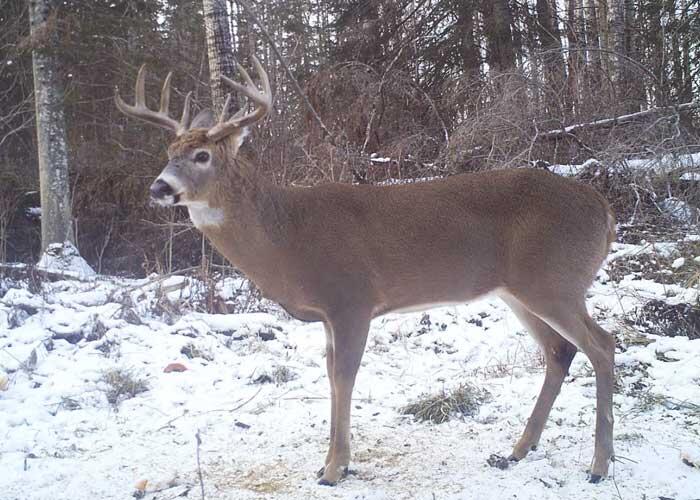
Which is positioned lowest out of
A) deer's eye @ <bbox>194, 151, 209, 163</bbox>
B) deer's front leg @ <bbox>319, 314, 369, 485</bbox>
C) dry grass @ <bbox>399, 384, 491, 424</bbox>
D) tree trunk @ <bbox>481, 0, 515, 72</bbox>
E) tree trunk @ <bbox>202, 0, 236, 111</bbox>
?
dry grass @ <bbox>399, 384, 491, 424</bbox>

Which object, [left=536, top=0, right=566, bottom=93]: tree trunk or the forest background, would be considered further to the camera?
[left=536, top=0, right=566, bottom=93]: tree trunk

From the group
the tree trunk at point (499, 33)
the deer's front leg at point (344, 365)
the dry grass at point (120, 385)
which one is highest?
the tree trunk at point (499, 33)

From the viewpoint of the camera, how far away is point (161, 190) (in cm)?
350

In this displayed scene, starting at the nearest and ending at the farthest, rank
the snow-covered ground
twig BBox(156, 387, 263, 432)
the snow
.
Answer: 1. the snow-covered ground
2. twig BBox(156, 387, 263, 432)
3. the snow

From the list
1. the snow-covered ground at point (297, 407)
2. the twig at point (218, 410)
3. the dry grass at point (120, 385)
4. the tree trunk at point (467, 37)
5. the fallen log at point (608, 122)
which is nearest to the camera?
the snow-covered ground at point (297, 407)

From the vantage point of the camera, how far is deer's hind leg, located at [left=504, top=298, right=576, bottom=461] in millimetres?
3666

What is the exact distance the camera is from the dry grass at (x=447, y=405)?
4.18m

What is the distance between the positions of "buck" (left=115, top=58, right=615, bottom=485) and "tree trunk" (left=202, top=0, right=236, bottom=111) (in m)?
3.57

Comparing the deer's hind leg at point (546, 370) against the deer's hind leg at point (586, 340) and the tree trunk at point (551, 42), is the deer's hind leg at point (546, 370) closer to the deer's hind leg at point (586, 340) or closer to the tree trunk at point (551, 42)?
the deer's hind leg at point (586, 340)

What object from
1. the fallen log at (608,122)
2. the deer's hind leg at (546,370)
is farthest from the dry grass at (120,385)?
the fallen log at (608,122)

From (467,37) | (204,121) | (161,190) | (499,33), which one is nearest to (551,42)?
(499,33)

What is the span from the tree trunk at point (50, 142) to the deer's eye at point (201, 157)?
24.2ft

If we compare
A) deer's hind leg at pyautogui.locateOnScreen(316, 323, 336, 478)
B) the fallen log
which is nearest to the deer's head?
deer's hind leg at pyautogui.locateOnScreen(316, 323, 336, 478)

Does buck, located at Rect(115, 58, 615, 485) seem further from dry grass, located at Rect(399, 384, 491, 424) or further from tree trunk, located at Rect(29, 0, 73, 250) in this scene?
tree trunk, located at Rect(29, 0, 73, 250)
